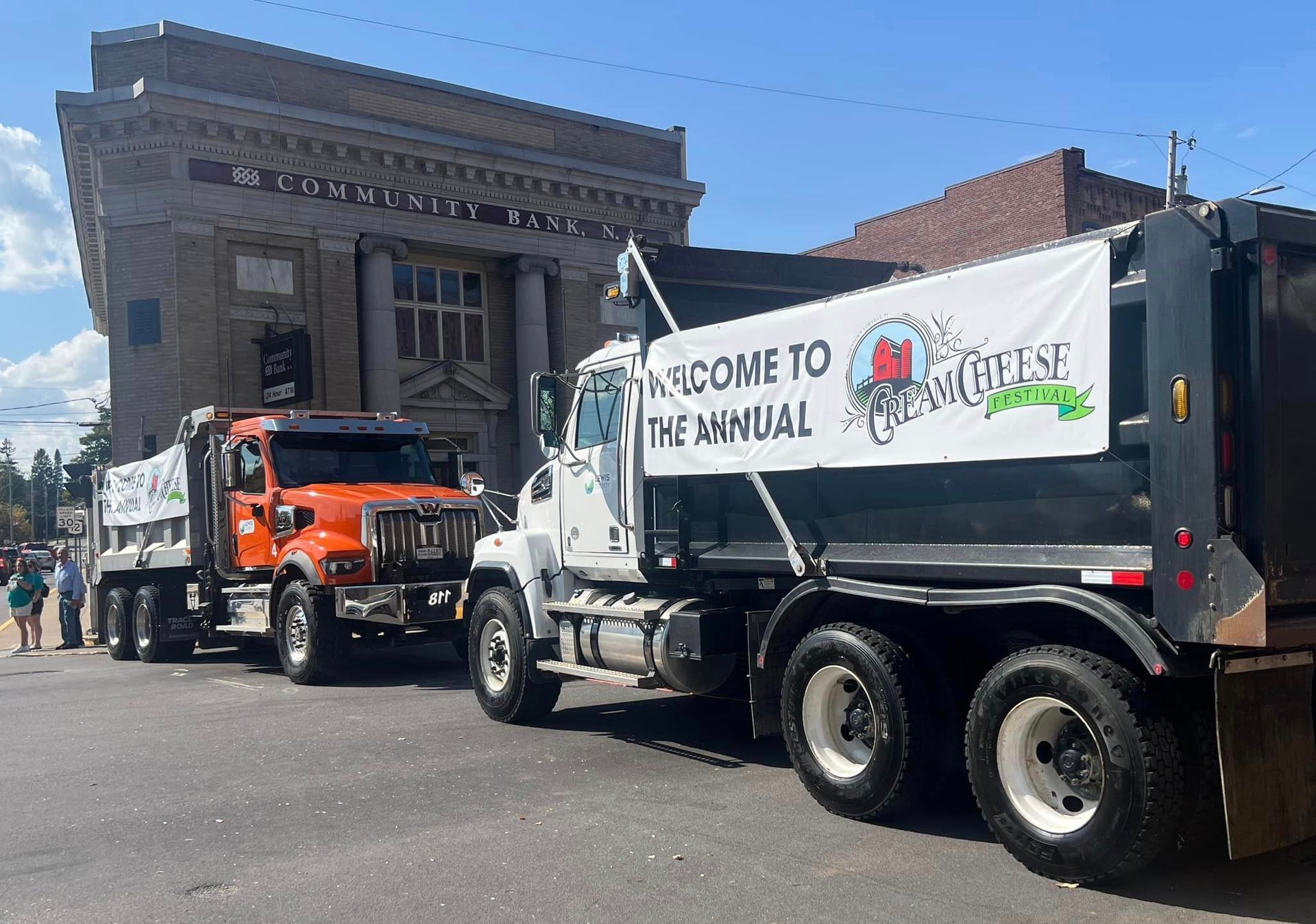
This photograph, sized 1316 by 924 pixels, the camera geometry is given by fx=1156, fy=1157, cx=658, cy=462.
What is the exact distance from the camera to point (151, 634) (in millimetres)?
15438

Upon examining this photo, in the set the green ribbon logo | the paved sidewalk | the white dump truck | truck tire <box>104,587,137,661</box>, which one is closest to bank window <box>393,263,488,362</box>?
the paved sidewalk

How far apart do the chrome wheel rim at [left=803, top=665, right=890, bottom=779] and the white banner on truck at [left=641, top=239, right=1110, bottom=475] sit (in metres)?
1.18

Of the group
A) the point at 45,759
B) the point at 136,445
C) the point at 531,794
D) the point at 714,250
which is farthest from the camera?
the point at 136,445

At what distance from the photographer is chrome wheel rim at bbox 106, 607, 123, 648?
1638cm

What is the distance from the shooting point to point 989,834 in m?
5.90

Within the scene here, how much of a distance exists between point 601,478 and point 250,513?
6.71 metres

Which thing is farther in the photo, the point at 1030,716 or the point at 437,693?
the point at 437,693

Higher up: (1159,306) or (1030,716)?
(1159,306)

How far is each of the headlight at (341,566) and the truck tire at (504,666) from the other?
2.87 meters

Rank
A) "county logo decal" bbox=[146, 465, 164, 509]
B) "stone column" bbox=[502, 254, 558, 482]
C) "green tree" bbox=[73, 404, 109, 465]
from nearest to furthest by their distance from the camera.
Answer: "county logo decal" bbox=[146, 465, 164, 509] → "stone column" bbox=[502, 254, 558, 482] → "green tree" bbox=[73, 404, 109, 465]

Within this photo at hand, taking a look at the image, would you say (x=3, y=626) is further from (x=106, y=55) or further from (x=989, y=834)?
(x=989, y=834)

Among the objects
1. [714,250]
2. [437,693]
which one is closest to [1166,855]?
[714,250]

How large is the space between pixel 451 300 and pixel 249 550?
1316 cm

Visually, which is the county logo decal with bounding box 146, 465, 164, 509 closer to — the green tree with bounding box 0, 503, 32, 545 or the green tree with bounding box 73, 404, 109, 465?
the green tree with bounding box 73, 404, 109, 465
